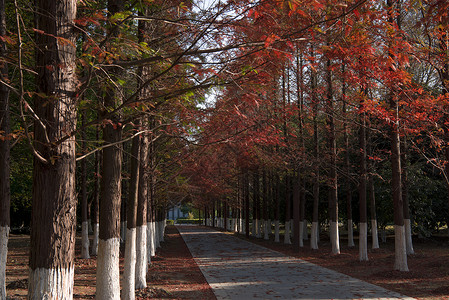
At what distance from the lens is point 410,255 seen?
65.0ft

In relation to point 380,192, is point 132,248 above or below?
below

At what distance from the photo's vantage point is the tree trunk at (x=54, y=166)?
4.35 meters

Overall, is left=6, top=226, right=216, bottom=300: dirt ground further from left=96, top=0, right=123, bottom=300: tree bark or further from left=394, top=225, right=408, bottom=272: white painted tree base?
left=394, top=225, right=408, bottom=272: white painted tree base

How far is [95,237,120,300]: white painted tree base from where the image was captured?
770cm

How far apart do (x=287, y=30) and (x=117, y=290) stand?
220 inches

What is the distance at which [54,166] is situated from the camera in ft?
14.6

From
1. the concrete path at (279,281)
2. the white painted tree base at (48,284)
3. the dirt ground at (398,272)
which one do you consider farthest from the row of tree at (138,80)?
the concrete path at (279,281)

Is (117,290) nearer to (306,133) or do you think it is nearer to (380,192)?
(306,133)

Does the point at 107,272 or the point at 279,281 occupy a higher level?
the point at 107,272

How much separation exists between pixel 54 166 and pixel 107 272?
3.88 m

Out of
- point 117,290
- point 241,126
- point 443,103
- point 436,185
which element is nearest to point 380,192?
point 436,185

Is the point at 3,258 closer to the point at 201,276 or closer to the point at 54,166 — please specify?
the point at 54,166

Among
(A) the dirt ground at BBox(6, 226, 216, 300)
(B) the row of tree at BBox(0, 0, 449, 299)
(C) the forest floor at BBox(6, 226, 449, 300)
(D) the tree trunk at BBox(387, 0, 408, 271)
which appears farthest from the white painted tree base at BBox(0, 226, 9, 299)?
(D) the tree trunk at BBox(387, 0, 408, 271)

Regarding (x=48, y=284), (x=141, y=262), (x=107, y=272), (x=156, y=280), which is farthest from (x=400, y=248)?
(x=48, y=284)
